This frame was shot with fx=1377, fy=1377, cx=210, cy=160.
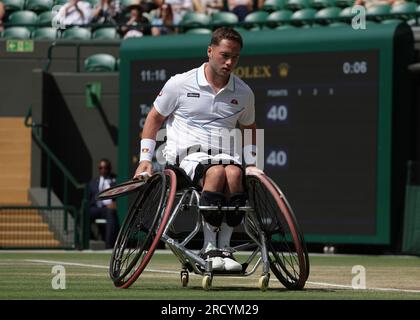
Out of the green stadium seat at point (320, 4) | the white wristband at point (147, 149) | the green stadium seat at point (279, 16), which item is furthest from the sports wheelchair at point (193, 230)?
the green stadium seat at point (320, 4)

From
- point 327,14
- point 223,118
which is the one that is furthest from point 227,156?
point 327,14

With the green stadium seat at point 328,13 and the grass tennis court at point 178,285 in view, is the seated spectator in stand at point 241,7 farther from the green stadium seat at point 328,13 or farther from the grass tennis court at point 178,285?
the grass tennis court at point 178,285

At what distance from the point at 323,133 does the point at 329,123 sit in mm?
184

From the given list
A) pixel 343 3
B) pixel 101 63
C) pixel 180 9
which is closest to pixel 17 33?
pixel 101 63

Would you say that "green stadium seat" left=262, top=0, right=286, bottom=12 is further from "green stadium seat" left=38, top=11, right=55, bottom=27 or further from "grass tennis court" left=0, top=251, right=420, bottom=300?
"grass tennis court" left=0, top=251, right=420, bottom=300

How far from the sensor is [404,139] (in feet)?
68.4

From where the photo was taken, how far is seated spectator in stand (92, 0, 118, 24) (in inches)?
1027

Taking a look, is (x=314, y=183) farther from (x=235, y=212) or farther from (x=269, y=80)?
(x=235, y=212)

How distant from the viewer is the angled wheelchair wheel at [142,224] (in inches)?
383

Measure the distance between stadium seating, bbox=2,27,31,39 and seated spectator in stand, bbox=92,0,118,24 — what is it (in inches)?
56.3

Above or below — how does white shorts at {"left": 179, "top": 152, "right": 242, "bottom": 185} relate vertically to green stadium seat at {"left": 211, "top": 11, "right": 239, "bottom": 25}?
below

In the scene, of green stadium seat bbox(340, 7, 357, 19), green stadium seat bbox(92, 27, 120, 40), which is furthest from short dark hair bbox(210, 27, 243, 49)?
green stadium seat bbox(92, 27, 120, 40)

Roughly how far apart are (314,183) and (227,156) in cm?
1103

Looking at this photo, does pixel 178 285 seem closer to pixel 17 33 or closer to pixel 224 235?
pixel 224 235
